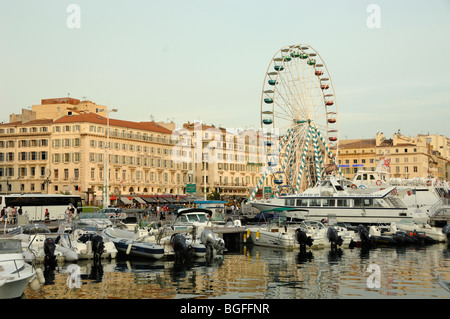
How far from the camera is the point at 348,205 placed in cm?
5709

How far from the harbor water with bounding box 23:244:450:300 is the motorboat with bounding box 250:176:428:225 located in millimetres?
17549

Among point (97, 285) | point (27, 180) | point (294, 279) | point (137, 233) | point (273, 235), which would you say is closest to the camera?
point (97, 285)

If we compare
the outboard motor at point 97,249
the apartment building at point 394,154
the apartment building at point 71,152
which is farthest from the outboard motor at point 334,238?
the apartment building at point 394,154

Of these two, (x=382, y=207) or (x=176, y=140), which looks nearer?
(x=382, y=207)

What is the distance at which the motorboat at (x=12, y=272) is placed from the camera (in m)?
20.7

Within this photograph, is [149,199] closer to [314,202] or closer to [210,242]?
[314,202]

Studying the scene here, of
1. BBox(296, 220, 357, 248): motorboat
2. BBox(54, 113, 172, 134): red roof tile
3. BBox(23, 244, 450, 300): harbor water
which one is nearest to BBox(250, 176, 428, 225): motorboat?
BBox(296, 220, 357, 248): motorboat

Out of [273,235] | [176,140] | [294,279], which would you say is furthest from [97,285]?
[176,140]

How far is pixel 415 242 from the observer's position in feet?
147

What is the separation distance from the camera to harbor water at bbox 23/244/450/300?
23.1m

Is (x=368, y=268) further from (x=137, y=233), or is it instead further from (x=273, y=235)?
(x=137, y=233)

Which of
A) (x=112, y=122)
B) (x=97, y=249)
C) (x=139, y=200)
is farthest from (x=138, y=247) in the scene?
(x=112, y=122)
